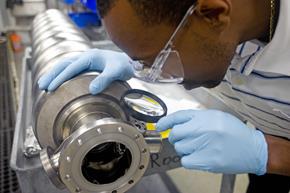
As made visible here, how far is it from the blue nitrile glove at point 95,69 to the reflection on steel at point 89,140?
2cm

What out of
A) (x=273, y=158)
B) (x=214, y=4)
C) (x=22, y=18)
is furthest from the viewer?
(x=22, y=18)

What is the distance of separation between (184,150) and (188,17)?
0.30 metres

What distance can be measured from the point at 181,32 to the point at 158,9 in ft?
0.26

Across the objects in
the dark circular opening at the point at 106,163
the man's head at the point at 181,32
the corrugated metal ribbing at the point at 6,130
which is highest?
the man's head at the point at 181,32

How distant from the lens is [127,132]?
0.57 metres

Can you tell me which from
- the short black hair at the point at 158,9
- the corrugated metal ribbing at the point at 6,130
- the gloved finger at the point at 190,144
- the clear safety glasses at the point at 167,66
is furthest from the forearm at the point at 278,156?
the corrugated metal ribbing at the point at 6,130

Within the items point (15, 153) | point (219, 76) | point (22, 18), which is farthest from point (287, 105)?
point (22, 18)

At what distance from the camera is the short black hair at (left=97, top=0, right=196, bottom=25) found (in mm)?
534

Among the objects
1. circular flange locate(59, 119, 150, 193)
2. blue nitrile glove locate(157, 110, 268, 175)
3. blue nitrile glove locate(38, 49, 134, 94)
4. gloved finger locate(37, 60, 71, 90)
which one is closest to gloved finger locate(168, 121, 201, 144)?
blue nitrile glove locate(157, 110, 268, 175)

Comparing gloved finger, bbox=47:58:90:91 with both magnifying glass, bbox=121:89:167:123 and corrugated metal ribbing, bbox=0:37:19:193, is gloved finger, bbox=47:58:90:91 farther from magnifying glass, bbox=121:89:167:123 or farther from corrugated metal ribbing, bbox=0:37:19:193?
corrugated metal ribbing, bbox=0:37:19:193

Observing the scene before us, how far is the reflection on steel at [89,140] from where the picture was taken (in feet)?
1.82

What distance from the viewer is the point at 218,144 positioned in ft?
2.15

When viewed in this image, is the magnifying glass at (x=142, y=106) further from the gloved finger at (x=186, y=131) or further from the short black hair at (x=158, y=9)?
the short black hair at (x=158, y=9)

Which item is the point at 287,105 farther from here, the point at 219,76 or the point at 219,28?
the point at 219,28
